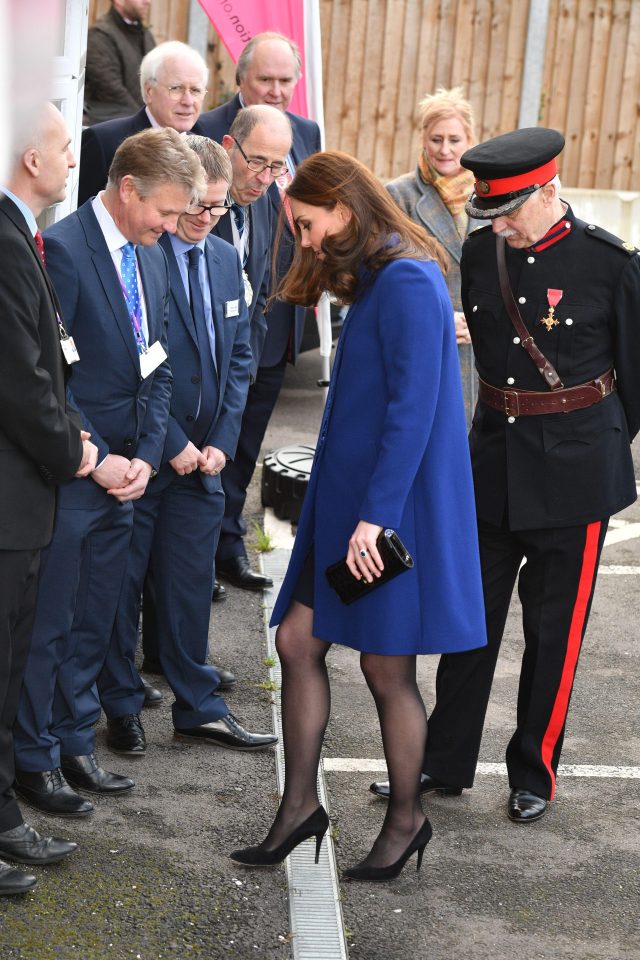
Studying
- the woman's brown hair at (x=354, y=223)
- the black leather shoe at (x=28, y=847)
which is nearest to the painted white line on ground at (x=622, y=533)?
the woman's brown hair at (x=354, y=223)

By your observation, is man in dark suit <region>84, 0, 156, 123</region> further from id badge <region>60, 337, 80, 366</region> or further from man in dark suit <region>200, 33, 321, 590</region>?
id badge <region>60, 337, 80, 366</region>

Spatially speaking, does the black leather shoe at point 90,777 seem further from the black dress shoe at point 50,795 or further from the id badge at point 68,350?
the id badge at point 68,350

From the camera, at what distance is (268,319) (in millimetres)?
5508

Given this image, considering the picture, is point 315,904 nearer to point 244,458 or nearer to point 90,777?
point 90,777

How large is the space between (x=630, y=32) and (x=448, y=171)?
901 cm

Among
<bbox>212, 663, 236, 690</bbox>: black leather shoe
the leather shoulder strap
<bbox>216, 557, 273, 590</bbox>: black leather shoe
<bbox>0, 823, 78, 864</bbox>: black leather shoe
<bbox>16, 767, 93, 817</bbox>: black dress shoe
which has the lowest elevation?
<bbox>216, 557, 273, 590</bbox>: black leather shoe

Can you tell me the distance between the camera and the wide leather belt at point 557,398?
3439mm

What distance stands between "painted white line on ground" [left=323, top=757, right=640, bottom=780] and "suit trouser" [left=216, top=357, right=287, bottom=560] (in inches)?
66.3

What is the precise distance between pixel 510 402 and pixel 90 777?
1671mm

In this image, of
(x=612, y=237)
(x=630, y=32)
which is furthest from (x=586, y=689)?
(x=630, y=32)

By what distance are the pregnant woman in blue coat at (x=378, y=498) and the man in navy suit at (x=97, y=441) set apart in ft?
1.78

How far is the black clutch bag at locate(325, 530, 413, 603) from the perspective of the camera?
290cm

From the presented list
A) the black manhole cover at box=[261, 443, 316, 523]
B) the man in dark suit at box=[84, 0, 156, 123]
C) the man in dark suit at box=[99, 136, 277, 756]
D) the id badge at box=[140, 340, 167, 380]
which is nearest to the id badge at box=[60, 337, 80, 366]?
the id badge at box=[140, 340, 167, 380]

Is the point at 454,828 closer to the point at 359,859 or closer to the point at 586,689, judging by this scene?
the point at 359,859
